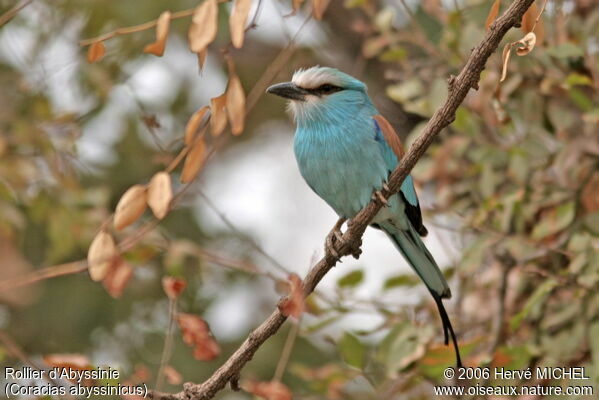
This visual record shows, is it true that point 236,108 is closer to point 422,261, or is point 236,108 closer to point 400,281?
point 422,261

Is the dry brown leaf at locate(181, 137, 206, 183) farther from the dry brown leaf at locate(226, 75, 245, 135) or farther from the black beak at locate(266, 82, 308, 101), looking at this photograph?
the black beak at locate(266, 82, 308, 101)

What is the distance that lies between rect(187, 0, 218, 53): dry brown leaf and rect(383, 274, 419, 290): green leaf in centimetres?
164

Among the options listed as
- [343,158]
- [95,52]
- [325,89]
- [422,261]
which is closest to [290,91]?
[325,89]

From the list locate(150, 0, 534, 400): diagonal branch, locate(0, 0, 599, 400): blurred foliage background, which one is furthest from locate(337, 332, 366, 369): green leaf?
locate(150, 0, 534, 400): diagonal branch

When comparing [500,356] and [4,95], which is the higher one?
[4,95]

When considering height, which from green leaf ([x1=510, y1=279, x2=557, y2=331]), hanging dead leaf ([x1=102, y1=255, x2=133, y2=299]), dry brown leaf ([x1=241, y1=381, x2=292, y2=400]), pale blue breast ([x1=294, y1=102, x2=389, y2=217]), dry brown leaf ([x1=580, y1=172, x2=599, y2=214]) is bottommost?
dry brown leaf ([x1=241, y1=381, x2=292, y2=400])

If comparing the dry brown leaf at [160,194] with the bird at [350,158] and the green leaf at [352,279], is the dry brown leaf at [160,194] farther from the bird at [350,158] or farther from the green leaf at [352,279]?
the green leaf at [352,279]

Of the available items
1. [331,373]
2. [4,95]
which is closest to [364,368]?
[331,373]

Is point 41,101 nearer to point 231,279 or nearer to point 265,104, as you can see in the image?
point 231,279

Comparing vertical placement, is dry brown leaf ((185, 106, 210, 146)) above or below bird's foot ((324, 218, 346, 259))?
above

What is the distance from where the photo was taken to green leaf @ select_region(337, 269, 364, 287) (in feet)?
11.4

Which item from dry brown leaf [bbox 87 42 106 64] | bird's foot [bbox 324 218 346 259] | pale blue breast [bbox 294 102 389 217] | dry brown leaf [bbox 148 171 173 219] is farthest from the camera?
pale blue breast [bbox 294 102 389 217]

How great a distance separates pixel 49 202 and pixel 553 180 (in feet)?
7.47

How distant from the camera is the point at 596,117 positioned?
2943 millimetres
